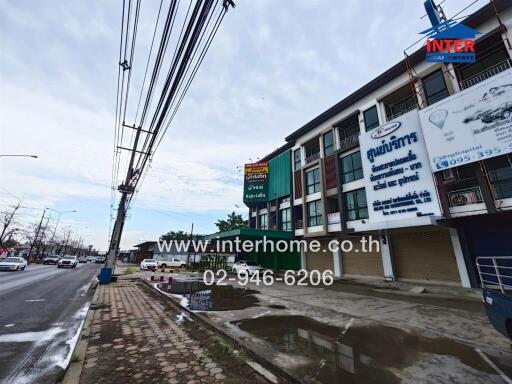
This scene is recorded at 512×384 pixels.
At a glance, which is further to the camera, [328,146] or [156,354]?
[328,146]

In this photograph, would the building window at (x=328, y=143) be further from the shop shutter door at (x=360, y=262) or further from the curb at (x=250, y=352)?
the curb at (x=250, y=352)

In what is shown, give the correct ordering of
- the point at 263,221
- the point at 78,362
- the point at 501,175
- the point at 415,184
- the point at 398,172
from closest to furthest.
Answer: the point at 78,362 → the point at 501,175 → the point at 415,184 → the point at 398,172 → the point at 263,221

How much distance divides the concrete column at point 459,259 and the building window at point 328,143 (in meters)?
11.7

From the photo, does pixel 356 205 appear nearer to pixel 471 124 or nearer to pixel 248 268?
pixel 471 124

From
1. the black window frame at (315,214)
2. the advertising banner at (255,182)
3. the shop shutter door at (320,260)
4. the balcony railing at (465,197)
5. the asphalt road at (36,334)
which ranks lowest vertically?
the asphalt road at (36,334)

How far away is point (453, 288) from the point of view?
13484 millimetres

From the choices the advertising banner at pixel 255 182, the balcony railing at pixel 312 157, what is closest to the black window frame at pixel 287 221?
the advertising banner at pixel 255 182

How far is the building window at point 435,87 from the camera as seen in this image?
15.5 m

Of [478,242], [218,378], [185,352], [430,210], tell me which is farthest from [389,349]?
[478,242]

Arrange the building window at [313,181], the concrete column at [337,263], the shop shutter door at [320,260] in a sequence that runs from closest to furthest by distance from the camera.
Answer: the concrete column at [337,263], the shop shutter door at [320,260], the building window at [313,181]

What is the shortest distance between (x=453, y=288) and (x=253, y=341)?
45.5ft

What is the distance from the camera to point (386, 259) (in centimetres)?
1756

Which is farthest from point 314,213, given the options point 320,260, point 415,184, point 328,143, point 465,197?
point 465,197

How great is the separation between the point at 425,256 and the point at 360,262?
4892 mm
